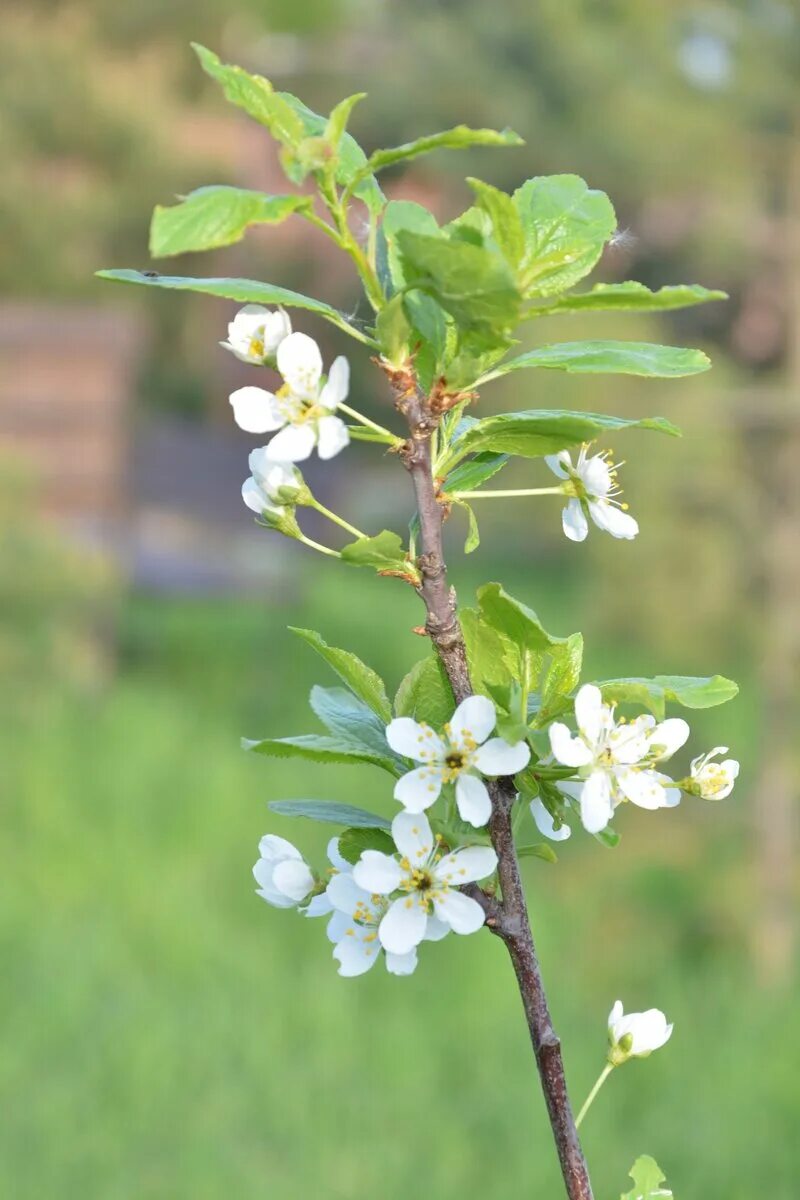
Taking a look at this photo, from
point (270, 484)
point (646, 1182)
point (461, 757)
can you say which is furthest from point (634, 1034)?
point (270, 484)

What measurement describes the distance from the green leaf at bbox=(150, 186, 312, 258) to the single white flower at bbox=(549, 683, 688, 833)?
20 centimetres

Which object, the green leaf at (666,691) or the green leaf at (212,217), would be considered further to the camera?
the green leaf at (666,691)

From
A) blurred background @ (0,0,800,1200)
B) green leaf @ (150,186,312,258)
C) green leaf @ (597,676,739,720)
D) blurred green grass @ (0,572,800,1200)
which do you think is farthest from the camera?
blurred background @ (0,0,800,1200)

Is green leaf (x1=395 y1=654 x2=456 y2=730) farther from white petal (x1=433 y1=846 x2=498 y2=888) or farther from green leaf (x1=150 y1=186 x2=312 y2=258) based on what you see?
green leaf (x1=150 y1=186 x2=312 y2=258)

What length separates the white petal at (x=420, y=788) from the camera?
0.54 meters

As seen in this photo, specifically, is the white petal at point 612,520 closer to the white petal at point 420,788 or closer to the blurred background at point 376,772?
the white petal at point 420,788

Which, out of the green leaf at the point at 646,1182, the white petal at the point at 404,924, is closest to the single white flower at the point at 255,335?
the white petal at the point at 404,924

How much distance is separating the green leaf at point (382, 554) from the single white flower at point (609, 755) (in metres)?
0.08

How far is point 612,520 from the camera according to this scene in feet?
2.12

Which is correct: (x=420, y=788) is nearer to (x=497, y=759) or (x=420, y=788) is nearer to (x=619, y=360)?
(x=497, y=759)

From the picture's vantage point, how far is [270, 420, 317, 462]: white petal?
0.55 m

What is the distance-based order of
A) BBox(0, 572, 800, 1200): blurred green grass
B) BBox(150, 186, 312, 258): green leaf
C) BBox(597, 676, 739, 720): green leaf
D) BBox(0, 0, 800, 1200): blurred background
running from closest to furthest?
1. BBox(150, 186, 312, 258): green leaf
2. BBox(597, 676, 739, 720): green leaf
3. BBox(0, 572, 800, 1200): blurred green grass
4. BBox(0, 0, 800, 1200): blurred background

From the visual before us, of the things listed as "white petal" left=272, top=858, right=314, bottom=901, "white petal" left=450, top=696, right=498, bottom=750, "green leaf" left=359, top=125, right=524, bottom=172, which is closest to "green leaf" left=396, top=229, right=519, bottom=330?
"green leaf" left=359, top=125, right=524, bottom=172

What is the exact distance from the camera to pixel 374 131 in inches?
284
